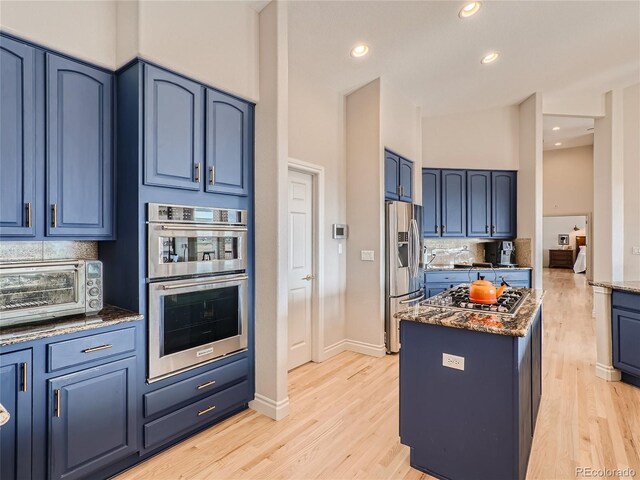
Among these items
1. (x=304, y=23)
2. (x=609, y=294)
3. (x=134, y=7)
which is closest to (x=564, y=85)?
(x=609, y=294)

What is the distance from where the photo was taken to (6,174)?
1806 mm

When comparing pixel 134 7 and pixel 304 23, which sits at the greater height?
pixel 304 23

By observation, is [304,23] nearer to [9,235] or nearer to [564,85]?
[9,235]

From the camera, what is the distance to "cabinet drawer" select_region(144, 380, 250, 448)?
6.91 feet

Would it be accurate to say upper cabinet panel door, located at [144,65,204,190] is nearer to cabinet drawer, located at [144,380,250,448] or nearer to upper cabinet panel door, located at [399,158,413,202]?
cabinet drawer, located at [144,380,250,448]

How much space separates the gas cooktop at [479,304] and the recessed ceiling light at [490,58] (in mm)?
2702

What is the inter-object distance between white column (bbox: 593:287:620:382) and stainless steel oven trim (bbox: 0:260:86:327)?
403 cm

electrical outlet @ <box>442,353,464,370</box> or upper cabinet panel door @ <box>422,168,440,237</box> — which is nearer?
electrical outlet @ <box>442,353,464,370</box>

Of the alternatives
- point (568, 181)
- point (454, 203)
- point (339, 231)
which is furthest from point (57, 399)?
point (568, 181)

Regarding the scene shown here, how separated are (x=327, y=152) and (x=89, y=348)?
2924mm


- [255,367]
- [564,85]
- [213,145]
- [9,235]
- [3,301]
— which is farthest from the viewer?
[564,85]

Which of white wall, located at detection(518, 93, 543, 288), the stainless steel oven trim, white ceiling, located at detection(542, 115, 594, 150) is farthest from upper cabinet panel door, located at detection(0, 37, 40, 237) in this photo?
white ceiling, located at detection(542, 115, 594, 150)

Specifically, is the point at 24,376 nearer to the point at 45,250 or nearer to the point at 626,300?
the point at 45,250

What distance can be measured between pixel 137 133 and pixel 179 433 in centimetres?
191
